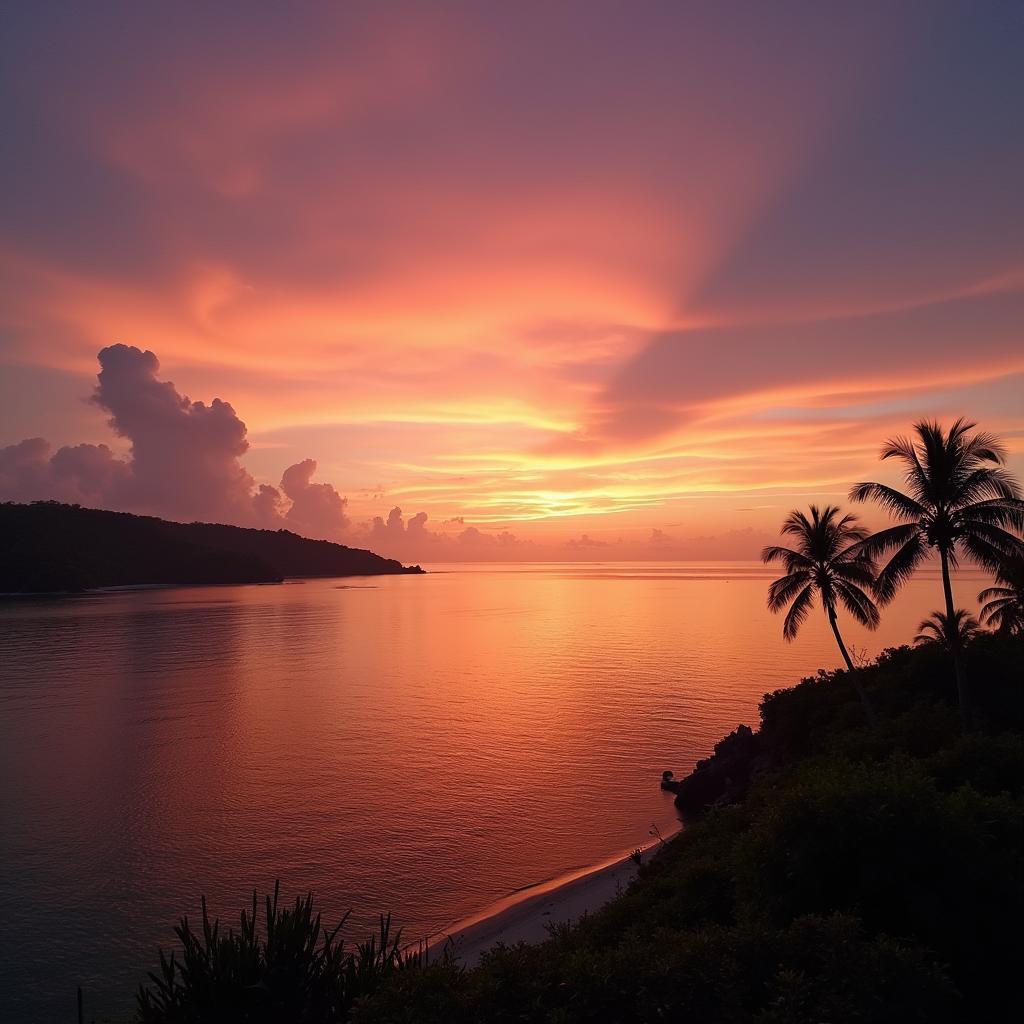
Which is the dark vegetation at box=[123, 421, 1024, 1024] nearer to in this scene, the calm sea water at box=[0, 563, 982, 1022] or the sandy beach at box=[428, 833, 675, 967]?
the sandy beach at box=[428, 833, 675, 967]

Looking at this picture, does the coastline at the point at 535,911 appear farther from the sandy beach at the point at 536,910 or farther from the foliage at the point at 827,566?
the foliage at the point at 827,566

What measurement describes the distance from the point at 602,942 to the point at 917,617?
A: 133m

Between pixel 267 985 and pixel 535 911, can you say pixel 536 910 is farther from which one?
pixel 267 985

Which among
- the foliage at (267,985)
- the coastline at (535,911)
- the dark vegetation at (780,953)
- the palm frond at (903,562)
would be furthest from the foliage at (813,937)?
the palm frond at (903,562)

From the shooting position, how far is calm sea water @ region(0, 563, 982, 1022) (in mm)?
24016

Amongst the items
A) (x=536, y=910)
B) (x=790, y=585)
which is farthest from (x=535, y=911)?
(x=790, y=585)

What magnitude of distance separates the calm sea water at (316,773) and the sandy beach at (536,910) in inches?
38.7

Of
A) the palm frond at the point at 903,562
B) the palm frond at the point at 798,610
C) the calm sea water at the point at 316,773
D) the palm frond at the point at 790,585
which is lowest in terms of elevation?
the calm sea water at the point at 316,773

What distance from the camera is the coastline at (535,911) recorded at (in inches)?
837

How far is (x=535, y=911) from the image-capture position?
76.5 feet

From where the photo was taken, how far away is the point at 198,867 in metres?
26.8

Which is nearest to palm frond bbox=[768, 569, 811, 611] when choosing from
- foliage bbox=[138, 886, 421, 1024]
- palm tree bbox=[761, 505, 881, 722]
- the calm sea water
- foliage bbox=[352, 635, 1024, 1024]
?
palm tree bbox=[761, 505, 881, 722]

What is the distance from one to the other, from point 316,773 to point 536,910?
20.3 meters

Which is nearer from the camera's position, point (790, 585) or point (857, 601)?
point (857, 601)
